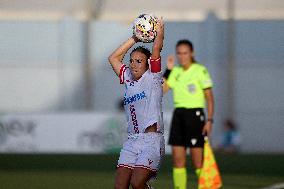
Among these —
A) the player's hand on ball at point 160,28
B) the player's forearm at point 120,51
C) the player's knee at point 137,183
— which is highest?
the player's hand on ball at point 160,28

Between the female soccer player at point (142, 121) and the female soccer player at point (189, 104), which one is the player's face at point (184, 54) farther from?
the female soccer player at point (142, 121)

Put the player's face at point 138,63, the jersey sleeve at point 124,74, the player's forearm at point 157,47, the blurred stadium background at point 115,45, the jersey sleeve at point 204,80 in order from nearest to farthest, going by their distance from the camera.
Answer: the player's forearm at point 157,47 < the player's face at point 138,63 < the jersey sleeve at point 124,74 < the jersey sleeve at point 204,80 < the blurred stadium background at point 115,45

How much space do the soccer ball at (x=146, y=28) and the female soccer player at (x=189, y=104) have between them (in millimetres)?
3552

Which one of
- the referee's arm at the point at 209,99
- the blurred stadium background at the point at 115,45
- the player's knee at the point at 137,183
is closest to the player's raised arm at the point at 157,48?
the player's knee at the point at 137,183

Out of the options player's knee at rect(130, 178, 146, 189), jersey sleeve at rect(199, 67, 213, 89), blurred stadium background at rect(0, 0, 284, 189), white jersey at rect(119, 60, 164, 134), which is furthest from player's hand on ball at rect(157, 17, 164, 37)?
blurred stadium background at rect(0, 0, 284, 189)

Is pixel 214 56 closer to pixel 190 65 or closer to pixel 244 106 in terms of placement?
pixel 244 106

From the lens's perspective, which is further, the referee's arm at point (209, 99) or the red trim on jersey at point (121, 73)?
the referee's arm at point (209, 99)

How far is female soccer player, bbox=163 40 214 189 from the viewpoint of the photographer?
42.8 ft

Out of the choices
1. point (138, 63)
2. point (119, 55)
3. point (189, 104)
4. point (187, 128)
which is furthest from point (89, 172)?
point (138, 63)

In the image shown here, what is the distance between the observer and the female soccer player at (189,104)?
13055mm

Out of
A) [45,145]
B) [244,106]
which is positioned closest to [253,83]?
[244,106]

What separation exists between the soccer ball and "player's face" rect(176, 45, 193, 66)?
135 inches

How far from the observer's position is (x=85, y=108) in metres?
34.6

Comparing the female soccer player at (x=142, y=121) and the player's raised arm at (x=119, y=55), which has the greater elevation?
the player's raised arm at (x=119, y=55)
